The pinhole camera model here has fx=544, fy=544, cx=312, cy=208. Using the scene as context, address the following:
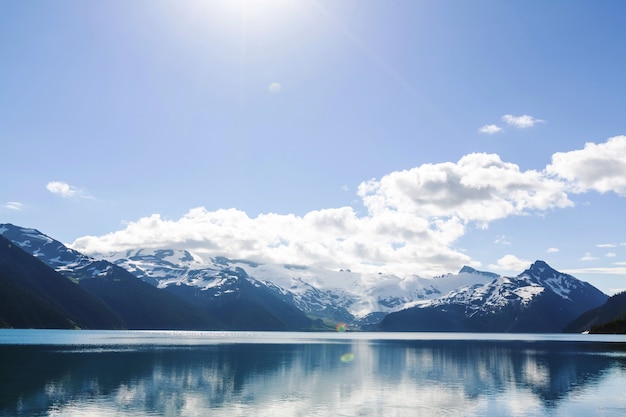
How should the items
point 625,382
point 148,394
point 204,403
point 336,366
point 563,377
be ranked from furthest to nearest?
1. point 336,366
2. point 563,377
3. point 625,382
4. point 148,394
5. point 204,403

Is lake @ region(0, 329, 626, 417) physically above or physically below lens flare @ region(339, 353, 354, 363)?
above

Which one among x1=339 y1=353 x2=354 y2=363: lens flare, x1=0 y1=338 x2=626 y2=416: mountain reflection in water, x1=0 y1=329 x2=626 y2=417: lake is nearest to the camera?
x1=0 y1=329 x2=626 y2=417: lake

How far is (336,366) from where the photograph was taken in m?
113

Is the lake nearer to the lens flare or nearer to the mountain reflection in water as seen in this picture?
the mountain reflection in water

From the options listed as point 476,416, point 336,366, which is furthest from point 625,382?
point 336,366

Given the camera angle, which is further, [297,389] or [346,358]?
[346,358]

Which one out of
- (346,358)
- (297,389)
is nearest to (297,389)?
(297,389)

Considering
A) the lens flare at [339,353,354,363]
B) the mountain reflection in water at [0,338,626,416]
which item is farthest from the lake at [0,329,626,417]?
the lens flare at [339,353,354,363]

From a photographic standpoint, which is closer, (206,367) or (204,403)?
(204,403)

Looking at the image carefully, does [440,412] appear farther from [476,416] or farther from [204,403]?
[204,403]

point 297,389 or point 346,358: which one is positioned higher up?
point 297,389

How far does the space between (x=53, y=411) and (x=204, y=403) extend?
1541 centimetres

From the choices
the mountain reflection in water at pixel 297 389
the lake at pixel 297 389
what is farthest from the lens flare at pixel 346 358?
the lake at pixel 297 389

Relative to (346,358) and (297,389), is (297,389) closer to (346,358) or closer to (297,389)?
(297,389)
